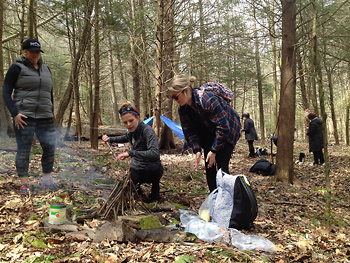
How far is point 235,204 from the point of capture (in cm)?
261

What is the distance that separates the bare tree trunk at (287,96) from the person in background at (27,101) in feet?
14.4

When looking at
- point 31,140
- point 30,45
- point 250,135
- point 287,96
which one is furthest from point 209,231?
point 250,135

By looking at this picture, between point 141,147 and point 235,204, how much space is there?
1.40m

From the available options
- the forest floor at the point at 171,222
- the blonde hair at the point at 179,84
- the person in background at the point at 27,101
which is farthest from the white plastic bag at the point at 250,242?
the person in background at the point at 27,101

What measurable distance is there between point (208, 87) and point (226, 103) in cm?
26

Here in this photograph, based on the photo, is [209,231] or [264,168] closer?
[209,231]

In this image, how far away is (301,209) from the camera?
3822 millimetres

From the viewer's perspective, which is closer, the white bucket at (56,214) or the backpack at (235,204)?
the white bucket at (56,214)

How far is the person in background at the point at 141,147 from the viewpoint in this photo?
320cm

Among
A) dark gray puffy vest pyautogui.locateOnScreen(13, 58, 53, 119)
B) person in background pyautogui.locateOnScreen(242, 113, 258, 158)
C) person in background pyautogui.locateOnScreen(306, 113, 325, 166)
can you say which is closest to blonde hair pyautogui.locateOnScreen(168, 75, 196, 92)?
dark gray puffy vest pyautogui.locateOnScreen(13, 58, 53, 119)

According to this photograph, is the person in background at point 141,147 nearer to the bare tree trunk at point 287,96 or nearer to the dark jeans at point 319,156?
the bare tree trunk at point 287,96

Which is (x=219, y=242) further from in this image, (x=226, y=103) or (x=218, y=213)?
(x=226, y=103)

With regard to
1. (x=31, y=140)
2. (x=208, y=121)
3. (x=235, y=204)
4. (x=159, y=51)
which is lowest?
(x=235, y=204)

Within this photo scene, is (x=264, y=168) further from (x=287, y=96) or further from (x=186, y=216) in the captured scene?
(x=186, y=216)
